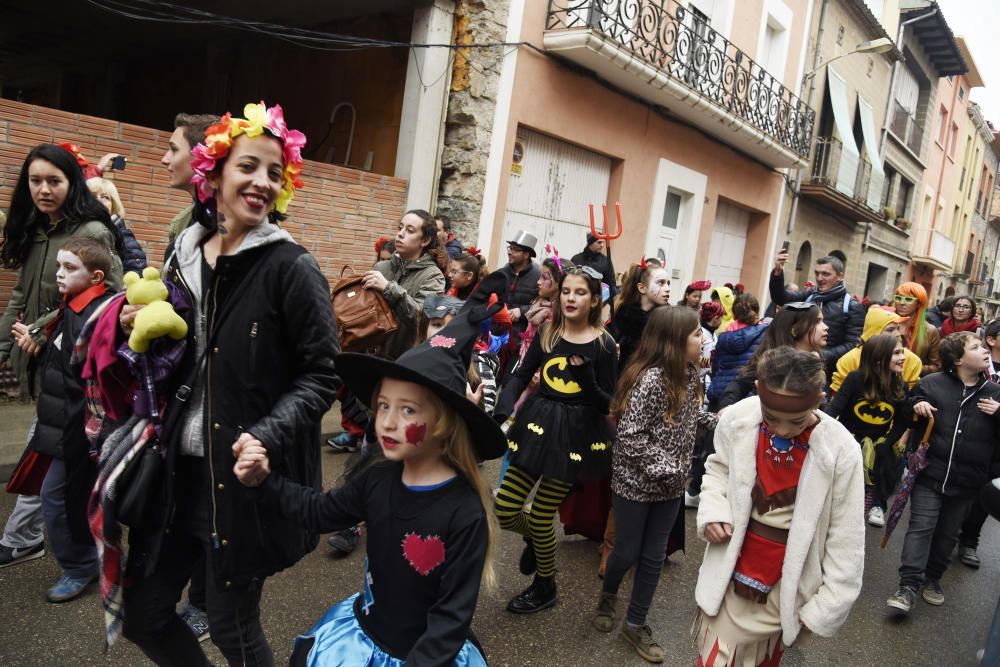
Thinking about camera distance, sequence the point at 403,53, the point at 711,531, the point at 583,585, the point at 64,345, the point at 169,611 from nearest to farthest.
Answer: the point at 169,611 → the point at 711,531 → the point at 64,345 → the point at 583,585 → the point at 403,53

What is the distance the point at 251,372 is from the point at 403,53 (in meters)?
7.89

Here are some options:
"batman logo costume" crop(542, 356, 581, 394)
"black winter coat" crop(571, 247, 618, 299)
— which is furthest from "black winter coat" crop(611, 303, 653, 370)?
"batman logo costume" crop(542, 356, 581, 394)

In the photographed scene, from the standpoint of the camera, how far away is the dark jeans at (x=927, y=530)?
4.09m

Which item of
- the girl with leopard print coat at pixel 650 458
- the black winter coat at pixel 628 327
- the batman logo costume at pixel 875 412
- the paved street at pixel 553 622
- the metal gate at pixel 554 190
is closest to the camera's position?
the paved street at pixel 553 622

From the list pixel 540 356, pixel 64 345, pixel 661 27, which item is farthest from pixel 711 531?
pixel 661 27

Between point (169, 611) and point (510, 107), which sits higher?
point (510, 107)

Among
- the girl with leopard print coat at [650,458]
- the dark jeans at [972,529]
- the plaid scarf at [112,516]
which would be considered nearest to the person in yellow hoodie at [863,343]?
the dark jeans at [972,529]

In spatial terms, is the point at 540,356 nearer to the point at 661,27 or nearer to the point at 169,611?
the point at 169,611

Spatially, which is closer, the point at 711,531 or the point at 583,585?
the point at 711,531

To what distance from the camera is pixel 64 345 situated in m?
3.02

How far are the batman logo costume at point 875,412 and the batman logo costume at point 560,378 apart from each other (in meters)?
2.30

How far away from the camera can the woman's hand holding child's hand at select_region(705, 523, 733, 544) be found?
244 centimetres

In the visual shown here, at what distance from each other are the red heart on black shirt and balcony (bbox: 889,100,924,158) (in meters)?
22.8

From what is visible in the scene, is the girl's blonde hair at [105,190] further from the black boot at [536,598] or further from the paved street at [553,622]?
the black boot at [536,598]
